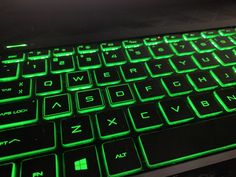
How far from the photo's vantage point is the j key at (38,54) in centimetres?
48

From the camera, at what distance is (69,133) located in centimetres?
34

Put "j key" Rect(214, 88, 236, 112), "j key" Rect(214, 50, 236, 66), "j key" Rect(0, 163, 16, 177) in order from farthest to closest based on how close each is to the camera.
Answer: "j key" Rect(214, 50, 236, 66) < "j key" Rect(214, 88, 236, 112) < "j key" Rect(0, 163, 16, 177)

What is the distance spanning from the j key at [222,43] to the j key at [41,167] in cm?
52

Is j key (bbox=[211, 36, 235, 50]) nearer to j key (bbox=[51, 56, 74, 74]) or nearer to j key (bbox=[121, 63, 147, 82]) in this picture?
j key (bbox=[121, 63, 147, 82])

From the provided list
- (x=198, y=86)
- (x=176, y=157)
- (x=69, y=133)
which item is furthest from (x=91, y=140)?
(x=198, y=86)

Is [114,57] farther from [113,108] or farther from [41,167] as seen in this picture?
[41,167]

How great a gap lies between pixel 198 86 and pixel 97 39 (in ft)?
0.95

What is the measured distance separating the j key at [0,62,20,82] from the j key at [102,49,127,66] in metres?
0.21

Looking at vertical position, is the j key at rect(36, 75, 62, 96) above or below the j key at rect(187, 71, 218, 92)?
above

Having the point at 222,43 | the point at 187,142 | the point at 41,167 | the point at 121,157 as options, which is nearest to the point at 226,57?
the point at 222,43

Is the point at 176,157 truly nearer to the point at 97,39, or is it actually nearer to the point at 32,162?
the point at 32,162

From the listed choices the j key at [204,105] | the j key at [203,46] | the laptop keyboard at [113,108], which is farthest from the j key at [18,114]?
the j key at [203,46]

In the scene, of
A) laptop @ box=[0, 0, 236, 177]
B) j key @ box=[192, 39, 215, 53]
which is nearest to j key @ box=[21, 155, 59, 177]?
laptop @ box=[0, 0, 236, 177]

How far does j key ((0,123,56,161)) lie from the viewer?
0.32 meters
